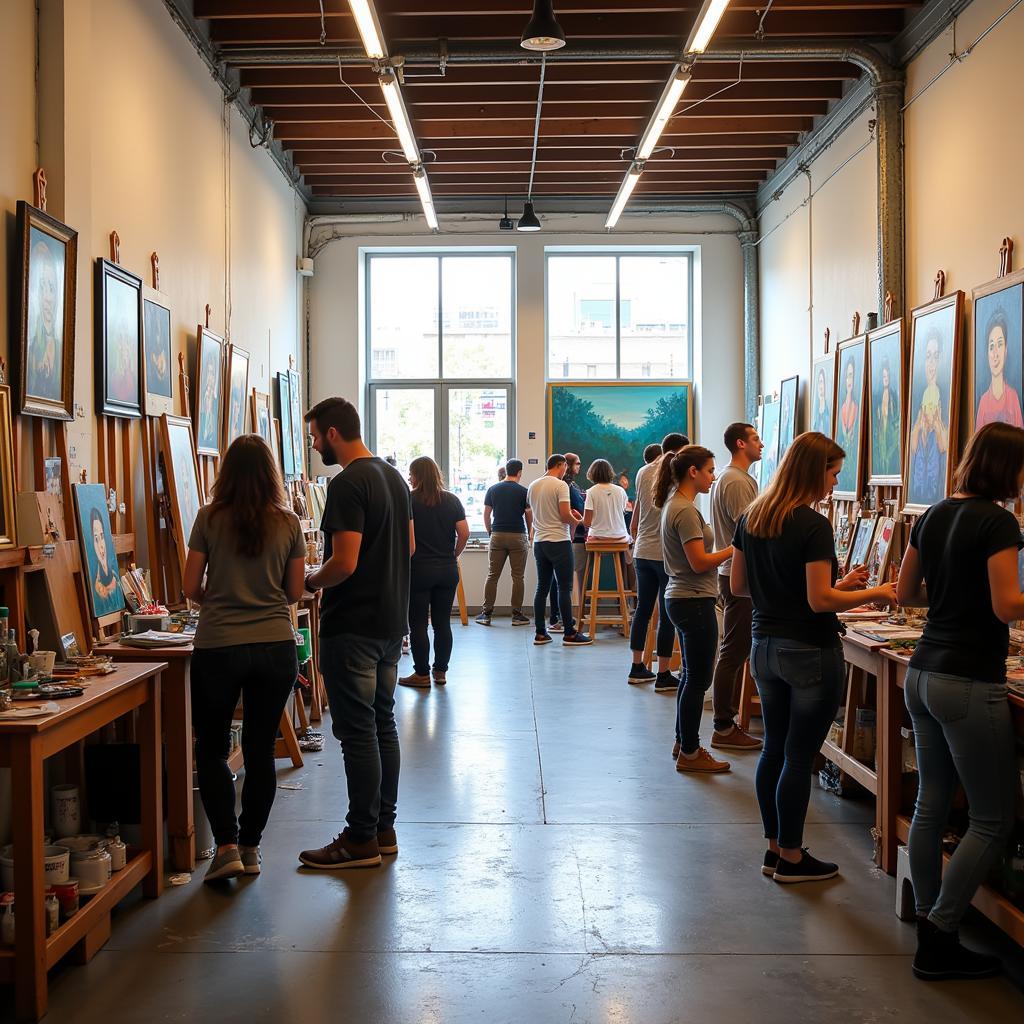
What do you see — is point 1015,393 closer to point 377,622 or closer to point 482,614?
point 377,622

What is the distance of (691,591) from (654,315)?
7650 millimetres

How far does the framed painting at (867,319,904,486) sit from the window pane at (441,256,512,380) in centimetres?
576

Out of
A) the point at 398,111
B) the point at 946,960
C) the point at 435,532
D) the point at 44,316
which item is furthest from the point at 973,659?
the point at 398,111

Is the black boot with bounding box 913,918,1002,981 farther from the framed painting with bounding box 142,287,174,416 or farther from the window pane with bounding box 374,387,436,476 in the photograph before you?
the window pane with bounding box 374,387,436,476

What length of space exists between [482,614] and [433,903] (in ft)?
25.7

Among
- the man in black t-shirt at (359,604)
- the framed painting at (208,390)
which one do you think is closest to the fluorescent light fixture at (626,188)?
the framed painting at (208,390)

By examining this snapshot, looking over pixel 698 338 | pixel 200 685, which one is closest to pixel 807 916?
pixel 200 685

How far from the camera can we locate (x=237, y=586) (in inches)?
154

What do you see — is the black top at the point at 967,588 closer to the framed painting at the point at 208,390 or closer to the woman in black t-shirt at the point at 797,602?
the woman in black t-shirt at the point at 797,602

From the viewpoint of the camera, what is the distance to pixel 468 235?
39.8ft

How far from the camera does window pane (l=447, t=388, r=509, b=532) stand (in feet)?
41.1

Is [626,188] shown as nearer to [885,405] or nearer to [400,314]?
[885,405]

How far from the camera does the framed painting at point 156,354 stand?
227 inches

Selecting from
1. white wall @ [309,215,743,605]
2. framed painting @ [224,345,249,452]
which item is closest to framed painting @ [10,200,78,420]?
framed painting @ [224,345,249,452]
